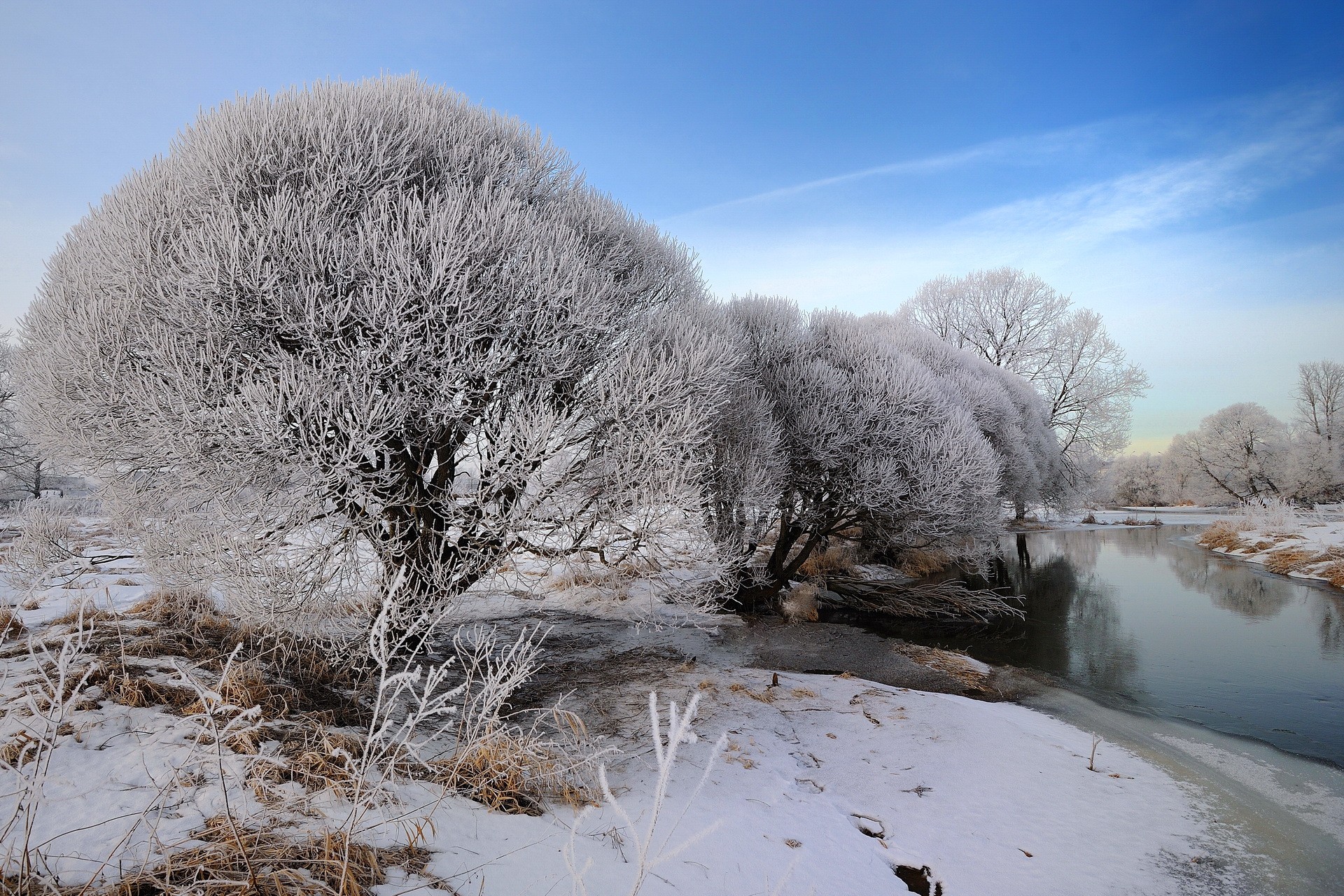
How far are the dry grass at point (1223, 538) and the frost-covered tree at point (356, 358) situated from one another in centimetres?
2447

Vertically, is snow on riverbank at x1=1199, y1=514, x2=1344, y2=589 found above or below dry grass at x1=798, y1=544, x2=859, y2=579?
above

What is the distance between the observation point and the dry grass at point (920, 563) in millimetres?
18906

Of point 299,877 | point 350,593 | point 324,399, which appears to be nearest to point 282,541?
point 350,593

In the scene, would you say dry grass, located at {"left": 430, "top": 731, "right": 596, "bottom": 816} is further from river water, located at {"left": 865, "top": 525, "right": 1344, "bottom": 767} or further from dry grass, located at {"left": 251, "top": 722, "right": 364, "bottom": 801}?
river water, located at {"left": 865, "top": 525, "right": 1344, "bottom": 767}

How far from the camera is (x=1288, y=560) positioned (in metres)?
18.4

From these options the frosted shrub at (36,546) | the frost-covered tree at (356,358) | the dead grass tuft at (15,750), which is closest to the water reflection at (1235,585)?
the frost-covered tree at (356,358)

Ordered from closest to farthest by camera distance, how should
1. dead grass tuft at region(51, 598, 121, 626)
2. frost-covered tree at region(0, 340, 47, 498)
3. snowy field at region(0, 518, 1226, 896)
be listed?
1. snowy field at region(0, 518, 1226, 896)
2. dead grass tuft at region(51, 598, 121, 626)
3. frost-covered tree at region(0, 340, 47, 498)

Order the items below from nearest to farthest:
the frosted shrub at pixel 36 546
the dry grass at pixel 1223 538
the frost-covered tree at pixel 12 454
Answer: the frosted shrub at pixel 36 546 → the frost-covered tree at pixel 12 454 → the dry grass at pixel 1223 538

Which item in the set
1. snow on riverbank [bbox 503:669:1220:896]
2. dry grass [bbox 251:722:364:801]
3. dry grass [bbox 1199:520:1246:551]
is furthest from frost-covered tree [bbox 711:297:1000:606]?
dry grass [bbox 1199:520:1246:551]

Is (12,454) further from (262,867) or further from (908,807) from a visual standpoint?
(908,807)

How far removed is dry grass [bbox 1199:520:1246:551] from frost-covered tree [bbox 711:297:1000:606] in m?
15.7

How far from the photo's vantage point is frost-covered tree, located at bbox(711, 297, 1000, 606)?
1174 cm

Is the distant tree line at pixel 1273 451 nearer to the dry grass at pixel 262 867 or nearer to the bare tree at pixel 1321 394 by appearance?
the bare tree at pixel 1321 394

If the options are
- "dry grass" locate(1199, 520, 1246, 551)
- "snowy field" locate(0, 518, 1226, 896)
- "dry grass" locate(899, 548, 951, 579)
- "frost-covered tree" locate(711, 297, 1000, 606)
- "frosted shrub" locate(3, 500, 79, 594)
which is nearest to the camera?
"snowy field" locate(0, 518, 1226, 896)
